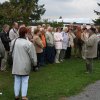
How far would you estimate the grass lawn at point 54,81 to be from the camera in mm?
13141

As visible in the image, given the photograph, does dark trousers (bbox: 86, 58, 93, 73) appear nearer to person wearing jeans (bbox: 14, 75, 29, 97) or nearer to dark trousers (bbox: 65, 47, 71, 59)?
dark trousers (bbox: 65, 47, 71, 59)

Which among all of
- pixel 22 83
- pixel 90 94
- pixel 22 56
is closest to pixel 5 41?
pixel 90 94

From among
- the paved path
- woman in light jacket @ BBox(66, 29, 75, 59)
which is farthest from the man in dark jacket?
woman in light jacket @ BBox(66, 29, 75, 59)

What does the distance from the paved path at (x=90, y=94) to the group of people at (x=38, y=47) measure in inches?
64.8

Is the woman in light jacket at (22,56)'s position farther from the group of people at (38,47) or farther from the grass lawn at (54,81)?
the grass lawn at (54,81)

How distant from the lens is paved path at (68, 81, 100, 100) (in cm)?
1268

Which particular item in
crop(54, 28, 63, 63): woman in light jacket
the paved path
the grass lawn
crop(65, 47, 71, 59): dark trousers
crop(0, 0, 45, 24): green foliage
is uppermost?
crop(0, 0, 45, 24): green foliage

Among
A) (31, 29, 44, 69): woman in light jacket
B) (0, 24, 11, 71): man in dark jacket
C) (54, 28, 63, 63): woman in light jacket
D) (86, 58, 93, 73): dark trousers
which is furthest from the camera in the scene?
(54, 28, 63, 63): woman in light jacket

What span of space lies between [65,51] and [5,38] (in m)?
8.35

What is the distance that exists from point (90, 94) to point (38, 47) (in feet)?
22.8

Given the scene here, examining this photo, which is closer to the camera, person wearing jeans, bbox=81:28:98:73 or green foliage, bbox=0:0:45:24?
person wearing jeans, bbox=81:28:98:73

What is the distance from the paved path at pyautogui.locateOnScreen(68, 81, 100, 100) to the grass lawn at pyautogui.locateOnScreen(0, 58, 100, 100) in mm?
254

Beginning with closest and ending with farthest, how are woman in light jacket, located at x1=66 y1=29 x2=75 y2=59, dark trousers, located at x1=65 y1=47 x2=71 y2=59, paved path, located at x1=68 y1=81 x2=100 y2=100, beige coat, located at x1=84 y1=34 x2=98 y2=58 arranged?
paved path, located at x1=68 y1=81 x2=100 y2=100
beige coat, located at x1=84 y1=34 x2=98 y2=58
woman in light jacket, located at x1=66 y1=29 x2=75 y2=59
dark trousers, located at x1=65 y1=47 x2=71 y2=59

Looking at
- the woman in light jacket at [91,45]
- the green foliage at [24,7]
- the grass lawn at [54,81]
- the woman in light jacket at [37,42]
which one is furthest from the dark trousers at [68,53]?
the green foliage at [24,7]
